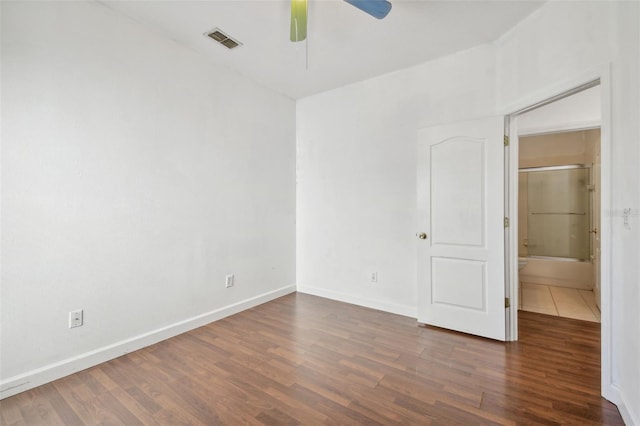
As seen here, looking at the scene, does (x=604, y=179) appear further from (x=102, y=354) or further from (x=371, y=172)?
(x=102, y=354)

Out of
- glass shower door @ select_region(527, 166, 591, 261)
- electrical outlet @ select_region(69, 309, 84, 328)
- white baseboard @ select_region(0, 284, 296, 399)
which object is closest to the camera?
white baseboard @ select_region(0, 284, 296, 399)

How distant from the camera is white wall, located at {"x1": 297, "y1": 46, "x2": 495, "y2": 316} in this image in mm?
2982

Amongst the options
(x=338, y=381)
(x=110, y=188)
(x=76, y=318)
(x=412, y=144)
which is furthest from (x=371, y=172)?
(x=76, y=318)

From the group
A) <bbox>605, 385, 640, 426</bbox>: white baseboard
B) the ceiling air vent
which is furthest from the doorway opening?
the ceiling air vent

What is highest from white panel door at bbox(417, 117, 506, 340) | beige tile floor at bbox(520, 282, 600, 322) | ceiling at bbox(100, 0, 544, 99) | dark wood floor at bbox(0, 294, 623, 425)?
ceiling at bbox(100, 0, 544, 99)

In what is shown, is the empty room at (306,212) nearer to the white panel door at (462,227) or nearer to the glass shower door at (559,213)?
the white panel door at (462,227)

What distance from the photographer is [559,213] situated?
4.80 meters

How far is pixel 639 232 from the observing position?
150cm

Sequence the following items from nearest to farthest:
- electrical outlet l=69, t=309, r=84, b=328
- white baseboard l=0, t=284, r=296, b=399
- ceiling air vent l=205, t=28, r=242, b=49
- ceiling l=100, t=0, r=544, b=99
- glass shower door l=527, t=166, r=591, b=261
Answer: white baseboard l=0, t=284, r=296, b=399
electrical outlet l=69, t=309, r=84, b=328
ceiling l=100, t=0, r=544, b=99
ceiling air vent l=205, t=28, r=242, b=49
glass shower door l=527, t=166, r=591, b=261

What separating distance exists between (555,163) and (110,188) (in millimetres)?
6051

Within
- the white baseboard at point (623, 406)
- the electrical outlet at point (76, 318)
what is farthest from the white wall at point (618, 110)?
the electrical outlet at point (76, 318)

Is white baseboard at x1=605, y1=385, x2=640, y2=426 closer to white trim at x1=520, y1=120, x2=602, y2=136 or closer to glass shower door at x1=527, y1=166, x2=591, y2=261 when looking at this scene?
white trim at x1=520, y1=120, x2=602, y2=136

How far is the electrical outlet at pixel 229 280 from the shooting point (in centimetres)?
324

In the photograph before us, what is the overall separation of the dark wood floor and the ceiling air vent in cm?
278
